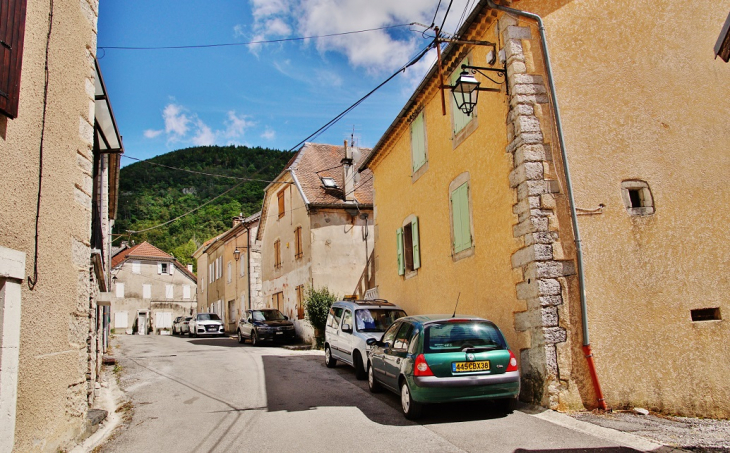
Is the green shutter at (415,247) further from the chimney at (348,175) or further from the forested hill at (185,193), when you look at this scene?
the forested hill at (185,193)

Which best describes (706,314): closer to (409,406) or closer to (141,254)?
(409,406)

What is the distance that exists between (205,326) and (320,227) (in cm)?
1150

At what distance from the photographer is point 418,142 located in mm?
13578

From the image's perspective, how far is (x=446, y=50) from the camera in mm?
10852

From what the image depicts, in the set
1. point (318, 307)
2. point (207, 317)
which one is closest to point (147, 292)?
point (207, 317)

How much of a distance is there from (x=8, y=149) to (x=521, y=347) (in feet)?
23.6

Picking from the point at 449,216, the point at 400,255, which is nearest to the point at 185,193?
the point at 400,255

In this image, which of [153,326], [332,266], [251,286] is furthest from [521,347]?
[153,326]

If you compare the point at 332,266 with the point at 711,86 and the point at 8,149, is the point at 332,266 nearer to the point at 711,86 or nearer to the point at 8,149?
the point at 711,86

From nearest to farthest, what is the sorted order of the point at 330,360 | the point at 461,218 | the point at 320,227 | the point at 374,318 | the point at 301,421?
the point at 301,421 → the point at 461,218 → the point at 374,318 → the point at 330,360 → the point at 320,227

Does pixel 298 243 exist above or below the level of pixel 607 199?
above

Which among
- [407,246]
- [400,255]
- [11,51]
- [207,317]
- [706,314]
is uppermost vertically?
[11,51]

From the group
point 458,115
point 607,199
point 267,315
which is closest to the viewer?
point 607,199

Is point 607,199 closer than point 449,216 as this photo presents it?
Yes
